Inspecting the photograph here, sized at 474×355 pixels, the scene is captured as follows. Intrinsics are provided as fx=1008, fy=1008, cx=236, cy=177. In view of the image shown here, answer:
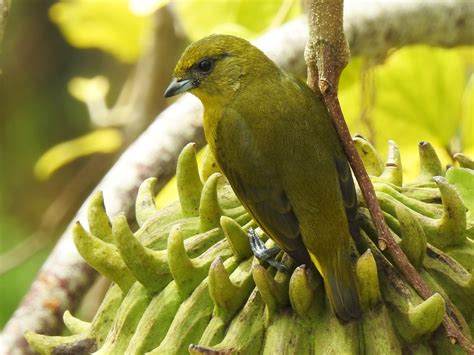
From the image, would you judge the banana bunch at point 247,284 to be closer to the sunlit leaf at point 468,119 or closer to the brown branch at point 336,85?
the brown branch at point 336,85

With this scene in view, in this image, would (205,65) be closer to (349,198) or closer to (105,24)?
(349,198)

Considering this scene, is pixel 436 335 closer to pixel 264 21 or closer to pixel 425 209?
pixel 425 209

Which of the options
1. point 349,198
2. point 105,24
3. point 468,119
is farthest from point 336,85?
point 105,24

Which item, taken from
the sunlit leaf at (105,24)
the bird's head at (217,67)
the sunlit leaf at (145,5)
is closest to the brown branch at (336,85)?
the bird's head at (217,67)

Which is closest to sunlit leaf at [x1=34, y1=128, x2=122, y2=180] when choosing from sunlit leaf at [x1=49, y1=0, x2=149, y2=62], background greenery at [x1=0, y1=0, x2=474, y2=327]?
background greenery at [x1=0, y1=0, x2=474, y2=327]

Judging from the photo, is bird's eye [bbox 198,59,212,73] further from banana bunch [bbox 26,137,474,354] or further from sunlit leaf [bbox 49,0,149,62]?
sunlit leaf [bbox 49,0,149,62]

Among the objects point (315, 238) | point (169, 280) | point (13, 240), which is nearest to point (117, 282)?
point (169, 280)
